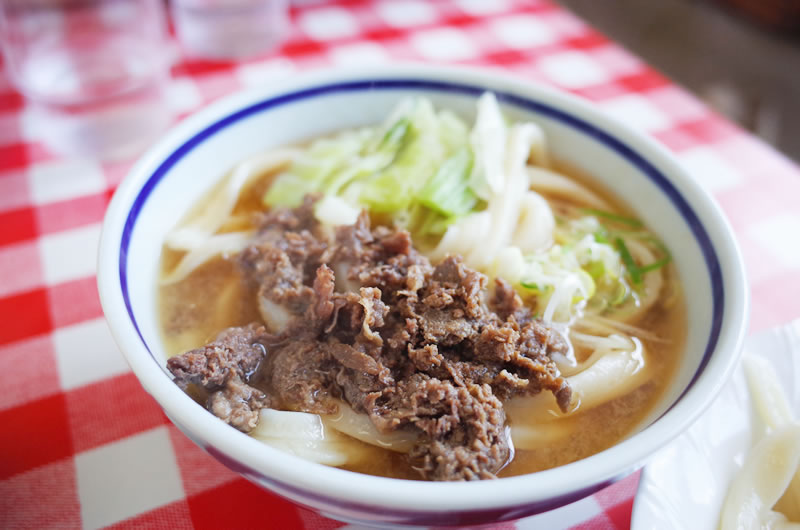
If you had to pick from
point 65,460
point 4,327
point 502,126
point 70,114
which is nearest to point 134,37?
point 70,114

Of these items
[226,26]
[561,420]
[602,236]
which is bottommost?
[561,420]

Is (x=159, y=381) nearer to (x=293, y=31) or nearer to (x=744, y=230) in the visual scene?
(x=744, y=230)

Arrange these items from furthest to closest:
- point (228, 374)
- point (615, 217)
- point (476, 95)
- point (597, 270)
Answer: point (476, 95) < point (615, 217) < point (597, 270) < point (228, 374)

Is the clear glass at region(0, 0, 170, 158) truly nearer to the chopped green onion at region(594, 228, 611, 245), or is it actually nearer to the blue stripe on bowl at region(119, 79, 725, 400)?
the blue stripe on bowl at region(119, 79, 725, 400)

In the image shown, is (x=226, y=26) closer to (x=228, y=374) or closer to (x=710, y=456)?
(x=228, y=374)

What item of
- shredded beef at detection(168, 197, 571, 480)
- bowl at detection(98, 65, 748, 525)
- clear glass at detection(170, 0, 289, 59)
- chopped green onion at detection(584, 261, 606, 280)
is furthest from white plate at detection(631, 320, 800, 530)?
clear glass at detection(170, 0, 289, 59)

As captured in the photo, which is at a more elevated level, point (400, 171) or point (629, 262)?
point (400, 171)

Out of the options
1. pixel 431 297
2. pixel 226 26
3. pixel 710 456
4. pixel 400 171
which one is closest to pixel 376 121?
pixel 400 171

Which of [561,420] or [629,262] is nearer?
[561,420]
